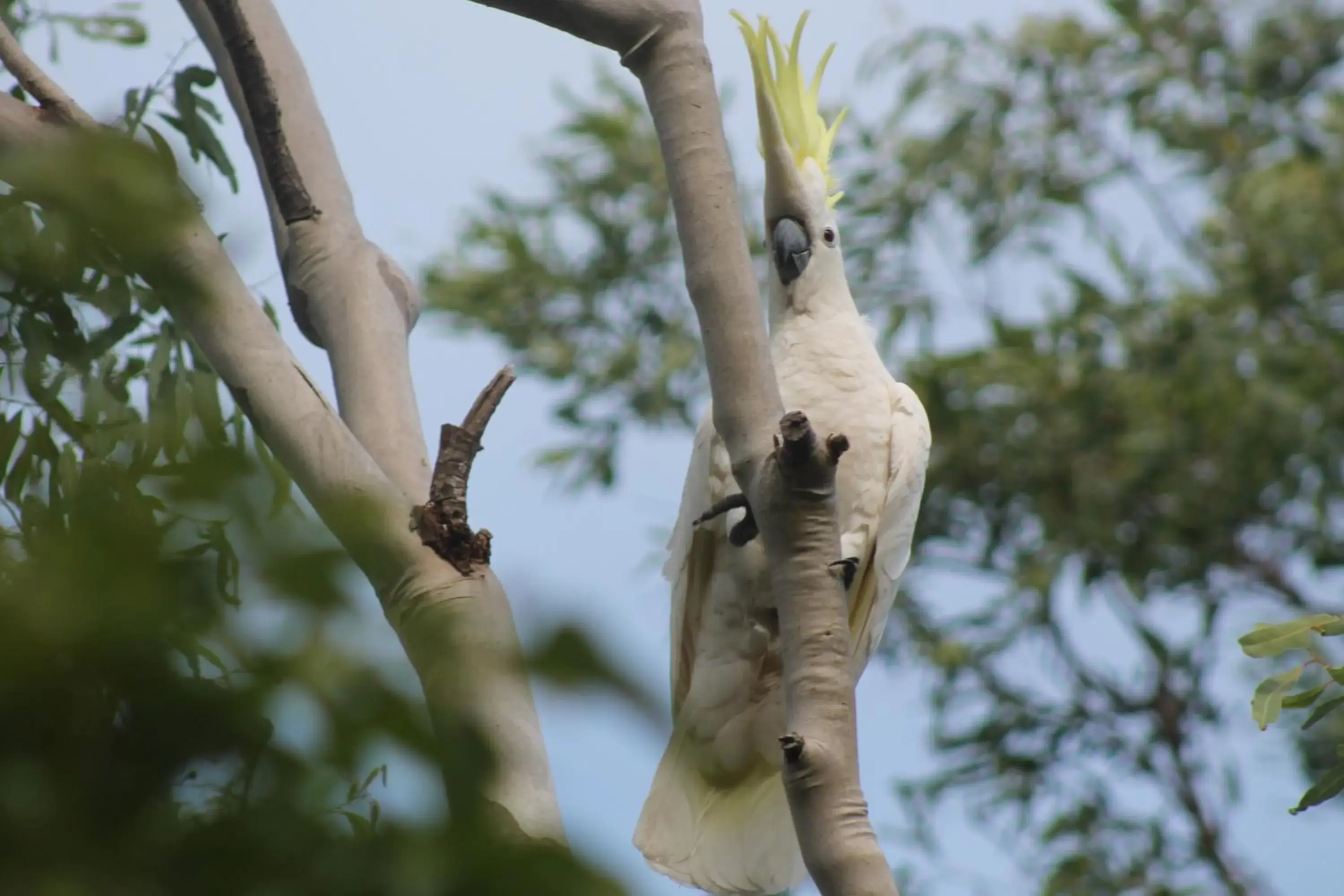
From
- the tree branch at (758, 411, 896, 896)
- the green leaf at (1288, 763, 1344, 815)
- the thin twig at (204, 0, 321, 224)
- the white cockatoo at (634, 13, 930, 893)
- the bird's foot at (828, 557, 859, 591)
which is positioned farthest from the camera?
the white cockatoo at (634, 13, 930, 893)

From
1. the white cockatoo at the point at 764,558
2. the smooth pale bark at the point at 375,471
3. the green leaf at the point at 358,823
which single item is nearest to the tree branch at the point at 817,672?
the smooth pale bark at the point at 375,471

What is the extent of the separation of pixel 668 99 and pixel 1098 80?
17.0 ft

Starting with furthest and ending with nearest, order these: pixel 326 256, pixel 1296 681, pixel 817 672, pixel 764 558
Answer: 1. pixel 764 558
2. pixel 326 256
3. pixel 1296 681
4. pixel 817 672

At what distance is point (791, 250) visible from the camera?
7.61ft

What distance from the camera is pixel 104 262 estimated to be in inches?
22.3

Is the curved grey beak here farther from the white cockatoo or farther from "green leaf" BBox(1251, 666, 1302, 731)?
"green leaf" BBox(1251, 666, 1302, 731)

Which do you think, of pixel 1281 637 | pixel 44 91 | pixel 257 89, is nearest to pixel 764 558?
pixel 1281 637

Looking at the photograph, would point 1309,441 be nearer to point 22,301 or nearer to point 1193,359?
point 1193,359

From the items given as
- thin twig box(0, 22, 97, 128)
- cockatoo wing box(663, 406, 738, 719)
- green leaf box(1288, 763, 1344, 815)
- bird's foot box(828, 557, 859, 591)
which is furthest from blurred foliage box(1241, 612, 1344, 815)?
thin twig box(0, 22, 97, 128)

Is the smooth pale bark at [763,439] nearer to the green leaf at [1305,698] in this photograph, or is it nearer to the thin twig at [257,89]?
the thin twig at [257,89]

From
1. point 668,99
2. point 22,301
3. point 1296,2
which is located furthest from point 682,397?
point 22,301

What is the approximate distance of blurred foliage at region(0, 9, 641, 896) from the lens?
42 cm

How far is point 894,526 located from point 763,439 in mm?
846

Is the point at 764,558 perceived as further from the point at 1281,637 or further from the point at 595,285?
the point at 595,285
